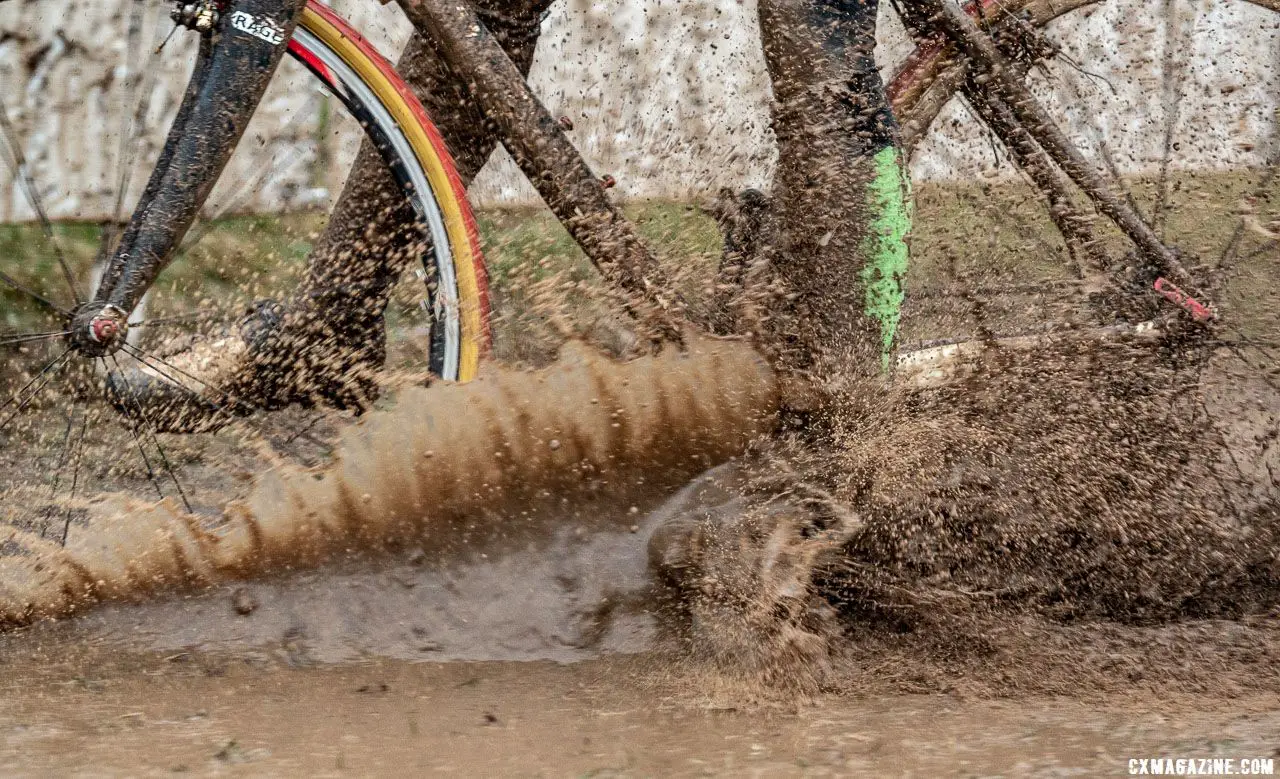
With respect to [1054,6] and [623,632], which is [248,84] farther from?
[1054,6]

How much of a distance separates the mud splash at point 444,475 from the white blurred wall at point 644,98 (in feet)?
2.00

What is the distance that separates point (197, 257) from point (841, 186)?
1740 millimetres

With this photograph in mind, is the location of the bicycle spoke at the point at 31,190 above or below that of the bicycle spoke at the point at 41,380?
above

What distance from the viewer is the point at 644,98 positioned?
16.2 ft

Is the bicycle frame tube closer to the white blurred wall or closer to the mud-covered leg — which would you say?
the white blurred wall

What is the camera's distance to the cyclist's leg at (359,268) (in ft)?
7.87

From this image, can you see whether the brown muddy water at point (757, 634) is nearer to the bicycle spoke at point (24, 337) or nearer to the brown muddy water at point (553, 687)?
the brown muddy water at point (553, 687)

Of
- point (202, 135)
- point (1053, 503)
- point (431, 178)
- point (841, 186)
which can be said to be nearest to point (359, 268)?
point (431, 178)

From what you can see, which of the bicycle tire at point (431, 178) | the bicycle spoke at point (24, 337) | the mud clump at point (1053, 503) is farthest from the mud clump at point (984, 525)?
the bicycle spoke at point (24, 337)

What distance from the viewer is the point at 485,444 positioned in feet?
7.61

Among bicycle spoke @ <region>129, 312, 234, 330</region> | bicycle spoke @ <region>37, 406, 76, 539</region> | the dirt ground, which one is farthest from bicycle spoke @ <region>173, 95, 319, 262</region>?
the dirt ground

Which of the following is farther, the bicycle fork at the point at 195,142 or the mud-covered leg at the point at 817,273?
the mud-covered leg at the point at 817,273

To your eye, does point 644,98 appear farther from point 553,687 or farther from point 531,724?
point 531,724

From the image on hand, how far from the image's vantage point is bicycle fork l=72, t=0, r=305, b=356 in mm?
2068
